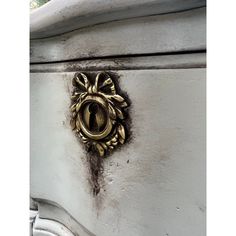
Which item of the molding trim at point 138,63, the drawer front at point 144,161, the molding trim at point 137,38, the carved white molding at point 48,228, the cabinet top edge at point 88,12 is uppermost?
the cabinet top edge at point 88,12

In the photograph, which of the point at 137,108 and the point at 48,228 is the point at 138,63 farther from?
the point at 48,228

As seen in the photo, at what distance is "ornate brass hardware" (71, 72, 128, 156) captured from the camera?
32cm

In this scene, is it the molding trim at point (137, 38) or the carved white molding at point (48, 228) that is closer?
the molding trim at point (137, 38)

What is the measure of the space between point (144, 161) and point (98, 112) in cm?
8

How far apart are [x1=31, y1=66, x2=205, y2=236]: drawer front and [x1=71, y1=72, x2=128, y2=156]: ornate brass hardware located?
11 mm

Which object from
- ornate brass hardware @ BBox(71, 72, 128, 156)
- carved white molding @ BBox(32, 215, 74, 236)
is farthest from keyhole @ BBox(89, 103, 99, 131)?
carved white molding @ BBox(32, 215, 74, 236)

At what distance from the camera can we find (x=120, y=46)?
318 millimetres

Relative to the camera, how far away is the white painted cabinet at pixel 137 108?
283 millimetres

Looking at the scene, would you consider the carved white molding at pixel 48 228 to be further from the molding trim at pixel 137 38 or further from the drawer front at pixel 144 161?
the molding trim at pixel 137 38

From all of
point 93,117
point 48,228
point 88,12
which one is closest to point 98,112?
point 93,117

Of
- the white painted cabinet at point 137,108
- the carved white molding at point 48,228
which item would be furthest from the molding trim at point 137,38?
the carved white molding at point 48,228

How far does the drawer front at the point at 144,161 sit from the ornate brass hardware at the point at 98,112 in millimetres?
11

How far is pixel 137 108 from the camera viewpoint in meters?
0.32
